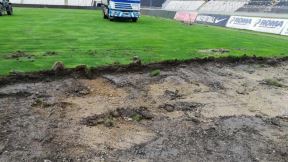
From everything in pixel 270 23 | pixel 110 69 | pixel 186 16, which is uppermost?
pixel 110 69

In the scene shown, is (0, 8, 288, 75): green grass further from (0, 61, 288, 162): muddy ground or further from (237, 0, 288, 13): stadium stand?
(237, 0, 288, 13): stadium stand

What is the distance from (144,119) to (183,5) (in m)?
46.9

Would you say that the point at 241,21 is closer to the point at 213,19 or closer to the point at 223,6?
the point at 213,19

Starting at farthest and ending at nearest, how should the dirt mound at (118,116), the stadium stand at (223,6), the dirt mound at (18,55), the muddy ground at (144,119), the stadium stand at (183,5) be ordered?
the stadium stand at (183,5) → the stadium stand at (223,6) → the dirt mound at (18,55) → the dirt mound at (118,116) → the muddy ground at (144,119)

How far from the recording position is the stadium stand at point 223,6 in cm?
4116

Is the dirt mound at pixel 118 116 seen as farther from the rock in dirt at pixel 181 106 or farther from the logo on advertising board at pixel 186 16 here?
the logo on advertising board at pixel 186 16

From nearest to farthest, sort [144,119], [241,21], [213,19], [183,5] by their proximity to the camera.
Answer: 1. [144,119]
2. [241,21]
3. [213,19]
4. [183,5]

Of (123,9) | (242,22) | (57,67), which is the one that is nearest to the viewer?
(57,67)

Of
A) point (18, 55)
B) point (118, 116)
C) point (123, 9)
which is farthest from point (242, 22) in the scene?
point (118, 116)

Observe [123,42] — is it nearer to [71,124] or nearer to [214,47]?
[214,47]

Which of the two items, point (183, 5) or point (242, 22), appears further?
point (183, 5)

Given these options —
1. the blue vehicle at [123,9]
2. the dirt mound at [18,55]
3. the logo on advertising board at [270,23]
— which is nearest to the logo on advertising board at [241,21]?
the logo on advertising board at [270,23]

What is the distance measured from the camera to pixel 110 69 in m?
12.2

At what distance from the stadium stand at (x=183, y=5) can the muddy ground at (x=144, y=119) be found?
3890 centimetres
